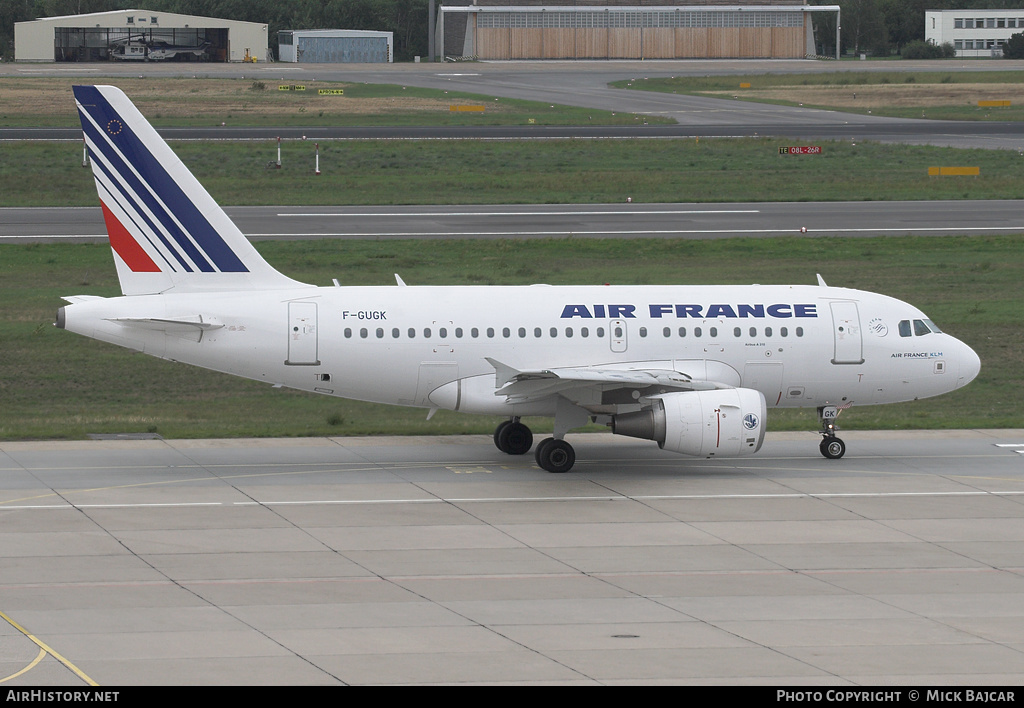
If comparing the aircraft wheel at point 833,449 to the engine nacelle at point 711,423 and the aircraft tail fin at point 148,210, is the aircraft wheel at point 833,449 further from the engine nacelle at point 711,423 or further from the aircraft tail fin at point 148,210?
the aircraft tail fin at point 148,210

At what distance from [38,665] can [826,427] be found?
66.2 feet

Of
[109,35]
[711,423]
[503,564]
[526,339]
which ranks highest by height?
[109,35]

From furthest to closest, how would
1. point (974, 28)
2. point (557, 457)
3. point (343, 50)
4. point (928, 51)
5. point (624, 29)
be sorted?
point (974, 28), point (343, 50), point (928, 51), point (624, 29), point (557, 457)

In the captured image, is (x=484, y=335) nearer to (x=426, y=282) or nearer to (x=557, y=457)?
(x=557, y=457)

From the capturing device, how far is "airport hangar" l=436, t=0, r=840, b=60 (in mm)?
171250

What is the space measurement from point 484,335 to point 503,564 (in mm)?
8086

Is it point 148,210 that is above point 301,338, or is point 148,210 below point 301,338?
above

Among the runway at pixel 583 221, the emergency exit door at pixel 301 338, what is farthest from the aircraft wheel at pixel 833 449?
the runway at pixel 583 221

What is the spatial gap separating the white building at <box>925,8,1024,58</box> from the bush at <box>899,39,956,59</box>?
3.87 metres

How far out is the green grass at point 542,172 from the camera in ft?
242

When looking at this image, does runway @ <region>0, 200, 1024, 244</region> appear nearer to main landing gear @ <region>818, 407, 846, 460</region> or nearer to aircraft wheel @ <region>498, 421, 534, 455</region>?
aircraft wheel @ <region>498, 421, 534, 455</region>

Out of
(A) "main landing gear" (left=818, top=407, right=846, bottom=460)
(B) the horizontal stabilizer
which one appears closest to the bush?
(A) "main landing gear" (left=818, top=407, right=846, bottom=460)

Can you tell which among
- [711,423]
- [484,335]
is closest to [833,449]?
[711,423]

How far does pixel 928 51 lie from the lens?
576 ft
